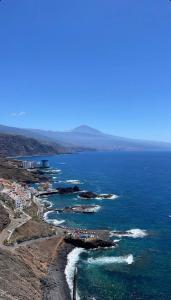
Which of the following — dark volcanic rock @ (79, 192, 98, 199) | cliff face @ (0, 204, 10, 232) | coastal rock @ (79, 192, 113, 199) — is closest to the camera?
cliff face @ (0, 204, 10, 232)

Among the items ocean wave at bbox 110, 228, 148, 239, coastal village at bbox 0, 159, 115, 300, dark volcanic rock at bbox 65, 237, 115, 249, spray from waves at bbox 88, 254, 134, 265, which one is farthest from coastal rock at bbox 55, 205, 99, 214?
spray from waves at bbox 88, 254, 134, 265

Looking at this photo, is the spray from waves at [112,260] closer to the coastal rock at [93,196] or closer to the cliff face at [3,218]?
the cliff face at [3,218]

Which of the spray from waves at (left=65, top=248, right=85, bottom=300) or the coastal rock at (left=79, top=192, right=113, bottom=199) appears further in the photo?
the coastal rock at (left=79, top=192, right=113, bottom=199)

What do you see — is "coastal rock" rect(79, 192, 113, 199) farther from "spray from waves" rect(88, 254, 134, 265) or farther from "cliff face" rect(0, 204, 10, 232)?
"spray from waves" rect(88, 254, 134, 265)

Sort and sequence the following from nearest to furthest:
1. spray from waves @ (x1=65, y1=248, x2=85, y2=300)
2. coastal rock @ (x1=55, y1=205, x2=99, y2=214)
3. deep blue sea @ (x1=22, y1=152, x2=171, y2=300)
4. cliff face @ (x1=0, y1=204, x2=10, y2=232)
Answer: deep blue sea @ (x1=22, y1=152, x2=171, y2=300) → spray from waves @ (x1=65, y1=248, x2=85, y2=300) → cliff face @ (x1=0, y1=204, x2=10, y2=232) → coastal rock @ (x1=55, y1=205, x2=99, y2=214)

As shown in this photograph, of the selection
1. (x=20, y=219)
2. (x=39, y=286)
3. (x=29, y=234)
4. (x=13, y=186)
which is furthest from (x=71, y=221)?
(x=39, y=286)

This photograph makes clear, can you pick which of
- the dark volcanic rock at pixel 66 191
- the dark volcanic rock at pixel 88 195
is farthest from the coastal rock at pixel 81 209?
the dark volcanic rock at pixel 66 191

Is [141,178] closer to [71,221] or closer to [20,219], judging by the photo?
[71,221]
